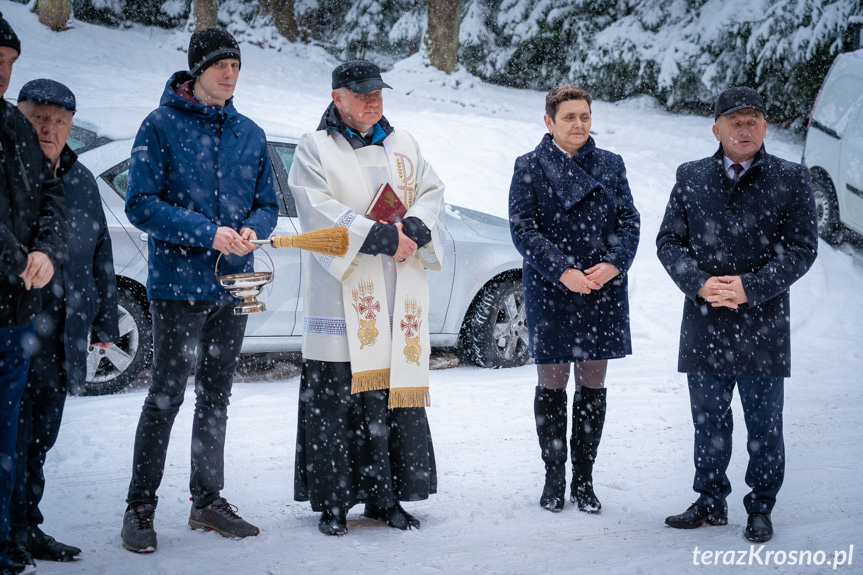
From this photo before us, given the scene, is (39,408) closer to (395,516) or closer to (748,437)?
(395,516)

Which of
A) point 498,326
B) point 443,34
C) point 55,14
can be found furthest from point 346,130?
point 55,14

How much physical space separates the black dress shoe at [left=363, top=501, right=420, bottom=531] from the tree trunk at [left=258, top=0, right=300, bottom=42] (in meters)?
17.9

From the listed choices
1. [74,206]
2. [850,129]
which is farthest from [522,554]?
[850,129]

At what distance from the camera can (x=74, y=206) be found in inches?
141

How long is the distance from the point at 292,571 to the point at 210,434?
0.74m

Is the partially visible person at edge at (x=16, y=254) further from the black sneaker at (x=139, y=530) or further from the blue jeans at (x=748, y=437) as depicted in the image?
the blue jeans at (x=748, y=437)

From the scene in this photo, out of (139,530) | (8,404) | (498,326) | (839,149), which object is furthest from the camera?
(839,149)

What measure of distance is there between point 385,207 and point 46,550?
190 cm

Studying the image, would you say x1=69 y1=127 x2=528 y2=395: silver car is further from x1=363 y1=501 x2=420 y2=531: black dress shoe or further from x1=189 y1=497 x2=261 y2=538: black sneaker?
x1=363 y1=501 x2=420 y2=531: black dress shoe

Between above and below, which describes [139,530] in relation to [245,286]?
below

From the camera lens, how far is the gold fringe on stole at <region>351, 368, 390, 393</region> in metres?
3.82

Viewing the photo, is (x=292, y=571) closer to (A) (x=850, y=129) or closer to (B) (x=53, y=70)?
(A) (x=850, y=129)

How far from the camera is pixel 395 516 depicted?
3910mm

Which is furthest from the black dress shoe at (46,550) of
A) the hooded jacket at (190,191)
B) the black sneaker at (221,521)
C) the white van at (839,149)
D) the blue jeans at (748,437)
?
the white van at (839,149)
